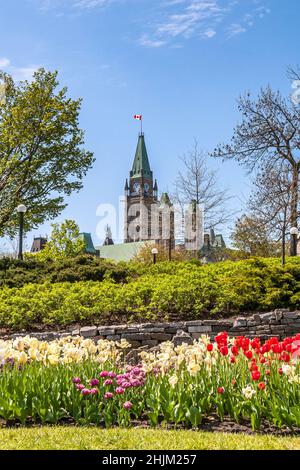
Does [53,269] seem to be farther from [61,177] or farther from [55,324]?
[61,177]

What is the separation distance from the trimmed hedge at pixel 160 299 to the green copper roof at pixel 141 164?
63.8 meters

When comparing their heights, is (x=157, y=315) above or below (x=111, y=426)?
above

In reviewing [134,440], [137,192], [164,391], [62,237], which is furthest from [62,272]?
[137,192]

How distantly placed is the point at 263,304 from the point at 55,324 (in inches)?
150

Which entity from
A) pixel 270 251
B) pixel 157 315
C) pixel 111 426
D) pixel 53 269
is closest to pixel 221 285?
pixel 157 315

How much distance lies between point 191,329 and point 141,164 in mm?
77932

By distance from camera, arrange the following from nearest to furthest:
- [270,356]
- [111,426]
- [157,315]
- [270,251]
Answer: [111,426]
[270,356]
[157,315]
[270,251]

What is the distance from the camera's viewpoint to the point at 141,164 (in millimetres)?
85562

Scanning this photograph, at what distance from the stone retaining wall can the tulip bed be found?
11.3ft

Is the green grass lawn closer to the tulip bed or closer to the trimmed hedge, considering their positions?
the tulip bed

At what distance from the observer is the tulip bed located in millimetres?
4418

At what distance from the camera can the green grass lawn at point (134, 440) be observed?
150 inches

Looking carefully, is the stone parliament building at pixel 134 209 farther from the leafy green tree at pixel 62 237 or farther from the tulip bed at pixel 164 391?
the tulip bed at pixel 164 391

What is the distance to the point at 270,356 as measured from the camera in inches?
199
